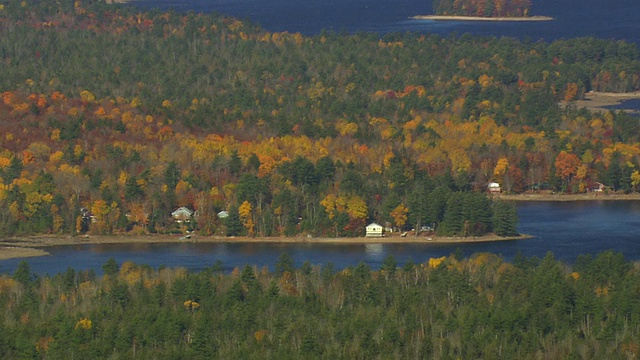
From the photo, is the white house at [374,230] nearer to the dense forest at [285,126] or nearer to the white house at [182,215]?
the dense forest at [285,126]

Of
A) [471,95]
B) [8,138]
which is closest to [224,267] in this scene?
[8,138]

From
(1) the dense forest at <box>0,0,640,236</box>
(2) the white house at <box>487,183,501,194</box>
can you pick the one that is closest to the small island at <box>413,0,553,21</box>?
(1) the dense forest at <box>0,0,640,236</box>

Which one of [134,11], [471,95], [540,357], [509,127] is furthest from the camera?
A: [134,11]

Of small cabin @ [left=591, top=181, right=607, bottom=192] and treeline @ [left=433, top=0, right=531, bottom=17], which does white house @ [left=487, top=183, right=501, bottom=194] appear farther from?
treeline @ [left=433, top=0, right=531, bottom=17]

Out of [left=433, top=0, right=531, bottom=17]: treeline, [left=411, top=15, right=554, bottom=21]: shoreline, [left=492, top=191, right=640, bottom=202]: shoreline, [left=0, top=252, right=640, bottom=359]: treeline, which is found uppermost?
[left=433, top=0, right=531, bottom=17]: treeline

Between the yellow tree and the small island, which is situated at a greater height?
the small island

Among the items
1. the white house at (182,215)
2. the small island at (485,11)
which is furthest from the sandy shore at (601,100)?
the small island at (485,11)

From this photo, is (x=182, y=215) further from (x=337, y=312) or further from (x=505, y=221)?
(x=337, y=312)

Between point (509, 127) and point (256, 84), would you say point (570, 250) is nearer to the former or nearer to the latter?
point (509, 127)
